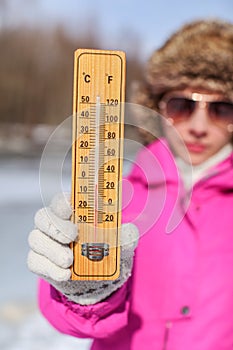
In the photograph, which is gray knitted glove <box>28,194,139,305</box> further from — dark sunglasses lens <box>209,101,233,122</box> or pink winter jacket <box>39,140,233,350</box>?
dark sunglasses lens <box>209,101,233,122</box>

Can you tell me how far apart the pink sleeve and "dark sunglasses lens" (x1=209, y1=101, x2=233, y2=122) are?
1.81 ft

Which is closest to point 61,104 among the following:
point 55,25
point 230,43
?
point 55,25

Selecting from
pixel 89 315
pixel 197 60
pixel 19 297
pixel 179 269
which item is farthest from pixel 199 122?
pixel 19 297

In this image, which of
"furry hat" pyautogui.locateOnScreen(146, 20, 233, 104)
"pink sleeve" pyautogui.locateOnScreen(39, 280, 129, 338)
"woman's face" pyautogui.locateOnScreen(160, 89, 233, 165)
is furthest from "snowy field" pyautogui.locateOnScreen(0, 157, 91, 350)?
"furry hat" pyautogui.locateOnScreen(146, 20, 233, 104)

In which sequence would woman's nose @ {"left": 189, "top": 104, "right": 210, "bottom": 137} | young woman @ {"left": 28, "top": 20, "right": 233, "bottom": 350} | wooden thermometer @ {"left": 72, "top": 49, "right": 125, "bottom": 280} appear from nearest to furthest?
wooden thermometer @ {"left": 72, "top": 49, "right": 125, "bottom": 280} → young woman @ {"left": 28, "top": 20, "right": 233, "bottom": 350} → woman's nose @ {"left": 189, "top": 104, "right": 210, "bottom": 137}

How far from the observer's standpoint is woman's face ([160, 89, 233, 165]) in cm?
163

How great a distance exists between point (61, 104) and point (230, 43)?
53.8 ft

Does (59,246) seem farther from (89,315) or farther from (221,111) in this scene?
(221,111)

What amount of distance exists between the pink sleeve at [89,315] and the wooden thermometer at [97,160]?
7.6 inches

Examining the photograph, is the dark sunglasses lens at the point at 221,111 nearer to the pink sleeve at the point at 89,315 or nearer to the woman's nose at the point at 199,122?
the woman's nose at the point at 199,122

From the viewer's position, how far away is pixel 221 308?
155 cm

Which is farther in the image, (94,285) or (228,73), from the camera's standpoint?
(228,73)

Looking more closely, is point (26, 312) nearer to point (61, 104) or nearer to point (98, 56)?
point (98, 56)

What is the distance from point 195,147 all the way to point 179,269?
1.08 feet
